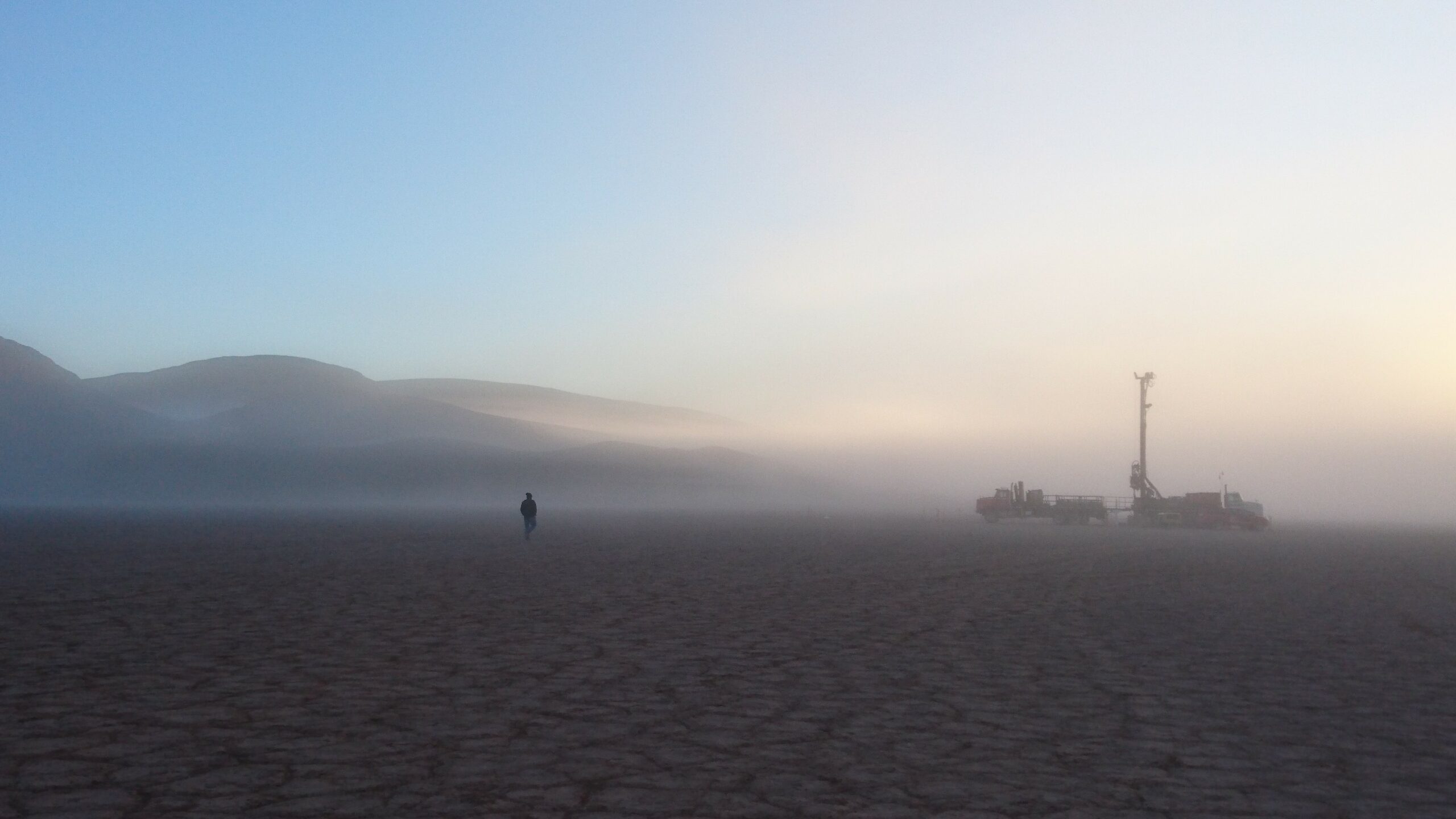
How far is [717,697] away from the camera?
9.33 m

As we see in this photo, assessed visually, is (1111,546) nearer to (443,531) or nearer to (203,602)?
(443,531)

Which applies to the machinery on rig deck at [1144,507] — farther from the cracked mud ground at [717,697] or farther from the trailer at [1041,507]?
the cracked mud ground at [717,697]

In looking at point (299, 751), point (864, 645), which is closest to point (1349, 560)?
point (864, 645)

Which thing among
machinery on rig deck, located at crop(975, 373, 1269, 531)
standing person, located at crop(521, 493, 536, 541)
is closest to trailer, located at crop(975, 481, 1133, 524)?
machinery on rig deck, located at crop(975, 373, 1269, 531)

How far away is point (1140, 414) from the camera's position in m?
66.4

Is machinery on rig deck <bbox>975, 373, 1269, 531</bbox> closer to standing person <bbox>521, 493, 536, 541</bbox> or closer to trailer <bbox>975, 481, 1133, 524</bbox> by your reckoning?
trailer <bbox>975, 481, 1133, 524</bbox>

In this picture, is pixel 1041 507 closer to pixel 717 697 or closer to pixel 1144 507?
pixel 1144 507

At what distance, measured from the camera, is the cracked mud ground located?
636 centimetres

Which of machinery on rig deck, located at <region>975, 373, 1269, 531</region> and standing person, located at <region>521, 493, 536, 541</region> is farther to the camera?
machinery on rig deck, located at <region>975, 373, 1269, 531</region>

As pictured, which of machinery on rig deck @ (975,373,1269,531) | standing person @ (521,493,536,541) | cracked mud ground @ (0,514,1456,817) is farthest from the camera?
machinery on rig deck @ (975,373,1269,531)

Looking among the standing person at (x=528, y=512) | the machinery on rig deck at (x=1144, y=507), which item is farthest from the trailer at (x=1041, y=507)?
the standing person at (x=528, y=512)

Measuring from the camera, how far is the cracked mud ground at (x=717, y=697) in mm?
6359

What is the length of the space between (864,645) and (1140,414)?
5858cm

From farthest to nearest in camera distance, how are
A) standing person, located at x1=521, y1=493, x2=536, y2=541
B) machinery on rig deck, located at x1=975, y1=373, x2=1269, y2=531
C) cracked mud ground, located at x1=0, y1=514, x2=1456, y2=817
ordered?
machinery on rig deck, located at x1=975, y1=373, x2=1269, y2=531
standing person, located at x1=521, y1=493, x2=536, y2=541
cracked mud ground, located at x1=0, y1=514, x2=1456, y2=817
